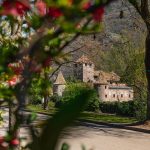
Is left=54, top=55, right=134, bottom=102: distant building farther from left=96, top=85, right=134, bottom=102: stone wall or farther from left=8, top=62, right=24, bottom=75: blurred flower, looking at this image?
left=8, top=62, right=24, bottom=75: blurred flower

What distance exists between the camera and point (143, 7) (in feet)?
80.7

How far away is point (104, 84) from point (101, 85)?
2.08ft

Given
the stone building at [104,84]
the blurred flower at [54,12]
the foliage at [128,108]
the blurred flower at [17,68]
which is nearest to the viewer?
the blurred flower at [54,12]

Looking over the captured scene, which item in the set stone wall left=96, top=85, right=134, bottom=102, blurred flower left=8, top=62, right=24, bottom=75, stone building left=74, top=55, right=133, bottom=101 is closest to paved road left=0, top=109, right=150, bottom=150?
blurred flower left=8, top=62, right=24, bottom=75

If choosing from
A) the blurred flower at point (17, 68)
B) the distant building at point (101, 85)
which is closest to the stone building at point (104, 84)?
the distant building at point (101, 85)

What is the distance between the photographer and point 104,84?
6456 centimetres

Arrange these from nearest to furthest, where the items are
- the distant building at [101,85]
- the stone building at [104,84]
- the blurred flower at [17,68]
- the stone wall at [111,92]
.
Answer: the blurred flower at [17,68] → the stone building at [104,84] → the distant building at [101,85] → the stone wall at [111,92]

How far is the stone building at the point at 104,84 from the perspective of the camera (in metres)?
62.1

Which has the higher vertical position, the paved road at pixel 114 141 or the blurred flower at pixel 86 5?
the blurred flower at pixel 86 5

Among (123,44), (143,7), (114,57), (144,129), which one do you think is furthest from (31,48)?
(114,57)

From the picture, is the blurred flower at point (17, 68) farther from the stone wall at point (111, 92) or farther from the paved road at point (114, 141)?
the stone wall at point (111, 92)

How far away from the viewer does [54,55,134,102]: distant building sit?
2521 inches

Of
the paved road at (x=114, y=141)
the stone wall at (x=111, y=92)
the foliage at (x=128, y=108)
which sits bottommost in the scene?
the paved road at (x=114, y=141)

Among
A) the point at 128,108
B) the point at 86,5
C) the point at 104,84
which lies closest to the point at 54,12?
the point at 86,5
